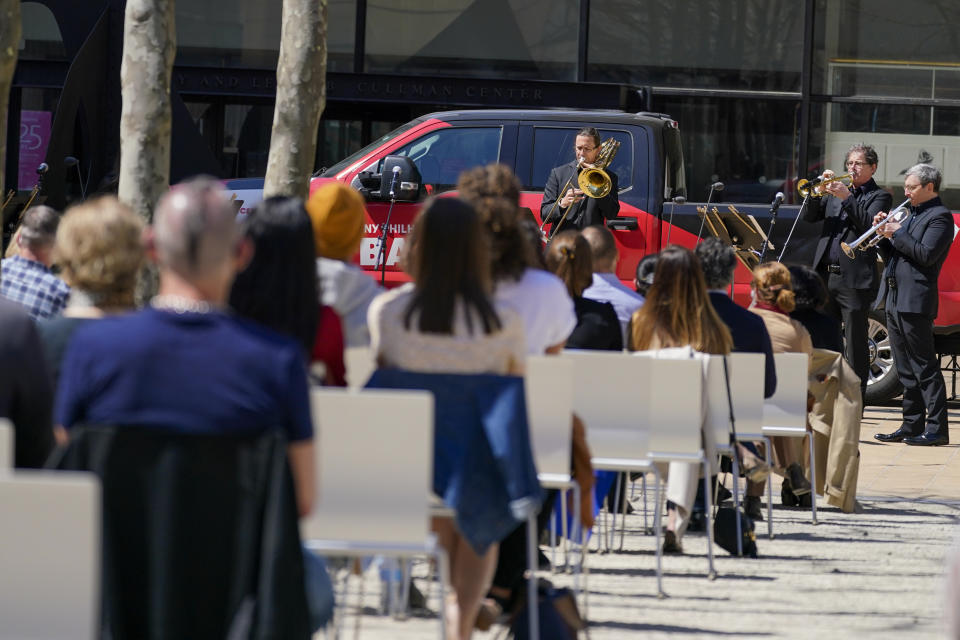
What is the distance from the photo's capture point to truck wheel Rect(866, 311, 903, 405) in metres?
12.8

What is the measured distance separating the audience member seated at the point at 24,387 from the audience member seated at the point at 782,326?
4.98m

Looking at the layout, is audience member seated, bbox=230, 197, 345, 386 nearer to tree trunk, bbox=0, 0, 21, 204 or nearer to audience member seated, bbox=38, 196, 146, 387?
audience member seated, bbox=38, 196, 146, 387

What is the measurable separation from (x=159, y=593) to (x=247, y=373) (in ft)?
1.48

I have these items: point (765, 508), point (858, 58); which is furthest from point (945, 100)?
point (765, 508)

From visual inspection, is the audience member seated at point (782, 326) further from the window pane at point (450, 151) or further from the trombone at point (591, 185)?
the window pane at point (450, 151)

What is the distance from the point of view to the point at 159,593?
10.3 feet

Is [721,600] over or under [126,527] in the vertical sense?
under

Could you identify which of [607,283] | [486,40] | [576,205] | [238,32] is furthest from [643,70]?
[607,283]

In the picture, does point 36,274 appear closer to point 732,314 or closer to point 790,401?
point 732,314

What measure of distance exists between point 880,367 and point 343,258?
8.46 meters

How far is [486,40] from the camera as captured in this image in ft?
57.5

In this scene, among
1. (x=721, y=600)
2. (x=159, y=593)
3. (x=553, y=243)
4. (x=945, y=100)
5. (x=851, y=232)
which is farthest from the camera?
(x=945, y=100)

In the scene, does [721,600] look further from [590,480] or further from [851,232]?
[851,232]

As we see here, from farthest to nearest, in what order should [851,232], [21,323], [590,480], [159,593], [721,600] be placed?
[851,232]
[721,600]
[590,480]
[21,323]
[159,593]
